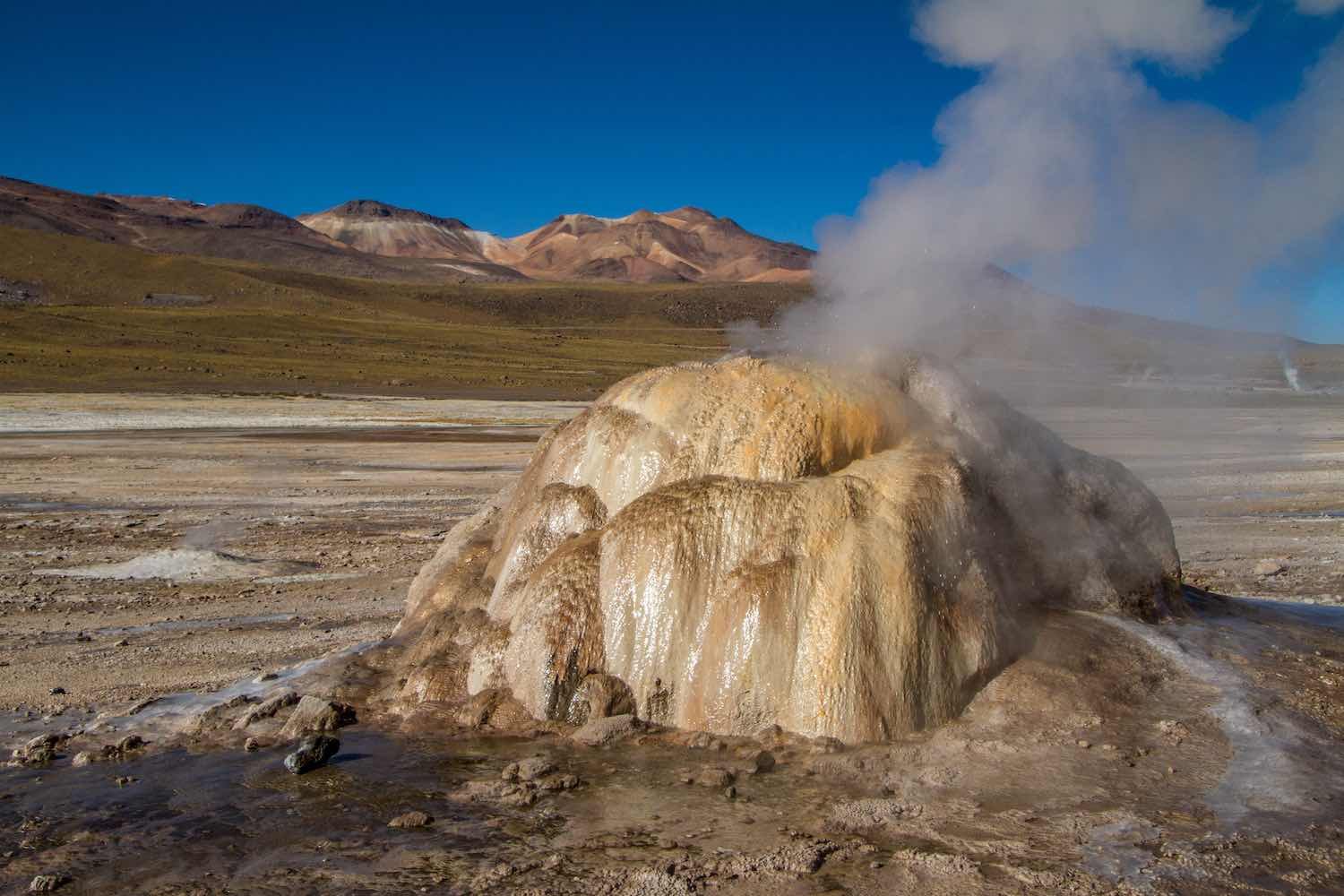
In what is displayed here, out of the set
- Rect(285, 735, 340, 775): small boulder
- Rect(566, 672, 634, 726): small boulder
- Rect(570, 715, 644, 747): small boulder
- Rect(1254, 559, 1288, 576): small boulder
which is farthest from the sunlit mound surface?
Rect(1254, 559, 1288, 576): small boulder

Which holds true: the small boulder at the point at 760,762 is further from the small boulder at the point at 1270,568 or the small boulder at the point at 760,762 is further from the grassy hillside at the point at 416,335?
the small boulder at the point at 1270,568

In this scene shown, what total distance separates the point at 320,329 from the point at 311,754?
8548 centimetres

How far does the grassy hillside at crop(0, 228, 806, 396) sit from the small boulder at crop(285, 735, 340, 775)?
147 feet

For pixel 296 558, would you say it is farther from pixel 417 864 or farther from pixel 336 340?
pixel 336 340

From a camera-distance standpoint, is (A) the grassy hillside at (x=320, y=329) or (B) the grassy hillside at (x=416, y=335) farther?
(A) the grassy hillside at (x=320, y=329)

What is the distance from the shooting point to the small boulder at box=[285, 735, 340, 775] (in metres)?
6.66

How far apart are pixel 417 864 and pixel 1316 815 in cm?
441

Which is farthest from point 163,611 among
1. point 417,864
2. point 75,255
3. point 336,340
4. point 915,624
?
point 75,255

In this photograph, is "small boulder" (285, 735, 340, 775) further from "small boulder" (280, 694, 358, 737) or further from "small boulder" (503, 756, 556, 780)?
"small boulder" (503, 756, 556, 780)

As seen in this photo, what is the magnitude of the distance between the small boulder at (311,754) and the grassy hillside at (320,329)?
1762 inches

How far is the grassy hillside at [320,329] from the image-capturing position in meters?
56.1

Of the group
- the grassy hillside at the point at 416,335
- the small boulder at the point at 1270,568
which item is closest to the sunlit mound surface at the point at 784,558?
A: the grassy hillside at the point at 416,335

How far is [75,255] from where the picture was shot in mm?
114938

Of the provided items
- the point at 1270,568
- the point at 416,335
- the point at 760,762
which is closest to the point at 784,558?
the point at 760,762
